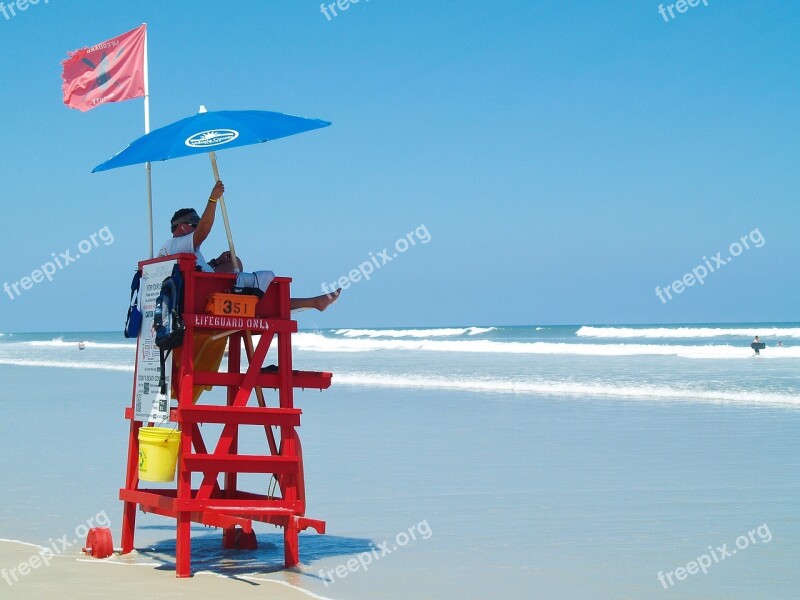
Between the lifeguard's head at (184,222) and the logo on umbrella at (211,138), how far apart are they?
0.56 metres

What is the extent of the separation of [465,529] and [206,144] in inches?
127

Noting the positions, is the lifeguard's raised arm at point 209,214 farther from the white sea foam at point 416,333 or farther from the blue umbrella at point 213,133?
the white sea foam at point 416,333

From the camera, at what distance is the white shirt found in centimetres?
570

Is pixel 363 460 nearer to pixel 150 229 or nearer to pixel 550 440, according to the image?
pixel 550 440

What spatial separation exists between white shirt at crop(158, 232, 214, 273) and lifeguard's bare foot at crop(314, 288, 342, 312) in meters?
0.71

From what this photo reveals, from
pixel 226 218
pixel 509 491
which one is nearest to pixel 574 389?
pixel 509 491

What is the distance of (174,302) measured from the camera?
17.5ft

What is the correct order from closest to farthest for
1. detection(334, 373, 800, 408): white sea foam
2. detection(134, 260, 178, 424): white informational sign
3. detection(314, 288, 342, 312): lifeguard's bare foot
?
detection(134, 260, 178, 424): white informational sign, detection(314, 288, 342, 312): lifeguard's bare foot, detection(334, 373, 800, 408): white sea foam

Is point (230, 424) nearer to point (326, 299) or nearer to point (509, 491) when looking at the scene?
point (326, 299)

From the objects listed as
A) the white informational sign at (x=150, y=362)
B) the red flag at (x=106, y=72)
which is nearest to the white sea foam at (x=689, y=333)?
the red flag at (x=106, y=72)

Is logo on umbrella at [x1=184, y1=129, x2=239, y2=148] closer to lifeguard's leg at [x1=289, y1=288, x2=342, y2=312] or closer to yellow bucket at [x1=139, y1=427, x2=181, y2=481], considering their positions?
lifeguard's leg at [x1=289, y1=288, x2=342, y2=312]

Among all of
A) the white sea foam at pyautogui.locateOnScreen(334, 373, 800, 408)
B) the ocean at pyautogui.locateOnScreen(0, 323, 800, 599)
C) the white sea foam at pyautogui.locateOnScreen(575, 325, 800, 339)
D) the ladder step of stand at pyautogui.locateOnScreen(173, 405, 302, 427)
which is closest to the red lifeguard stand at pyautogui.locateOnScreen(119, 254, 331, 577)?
the ladder step of stand at pyautogui.locateOnScreen(173, 405, 302, 427)

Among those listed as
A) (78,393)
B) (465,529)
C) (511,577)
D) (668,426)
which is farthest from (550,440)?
(78,393)

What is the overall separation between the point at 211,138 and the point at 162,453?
1875 mm
